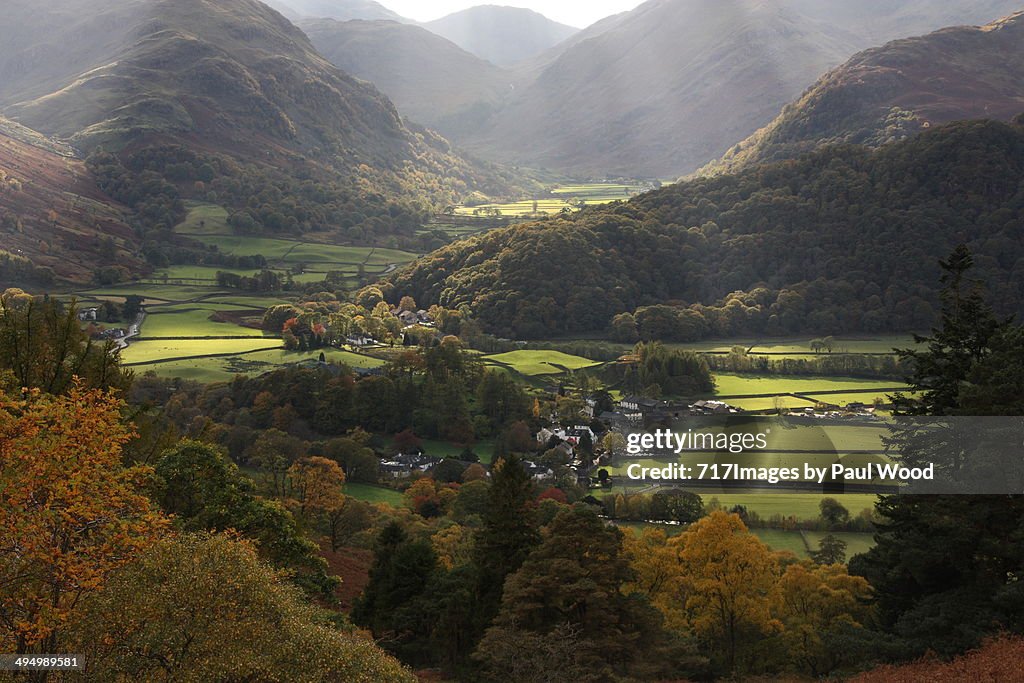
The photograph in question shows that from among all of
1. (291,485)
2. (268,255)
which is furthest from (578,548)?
(268,255)

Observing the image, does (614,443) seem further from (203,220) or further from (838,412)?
(203,220)

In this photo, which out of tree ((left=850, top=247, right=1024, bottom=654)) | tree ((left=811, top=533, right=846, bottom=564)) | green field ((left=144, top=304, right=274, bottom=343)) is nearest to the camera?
tree ((left=850, top=247, right=1024, bottom=654))

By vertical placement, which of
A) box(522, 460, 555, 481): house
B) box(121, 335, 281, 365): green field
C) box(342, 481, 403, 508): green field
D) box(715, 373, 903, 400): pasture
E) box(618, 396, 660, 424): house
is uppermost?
box(121, 335, 281, 365): green field

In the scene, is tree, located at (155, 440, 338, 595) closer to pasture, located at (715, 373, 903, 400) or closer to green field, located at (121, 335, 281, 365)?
pasture, located at (715, 373, 903, 400)

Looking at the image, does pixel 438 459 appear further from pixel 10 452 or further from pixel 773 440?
pixel 10 452
